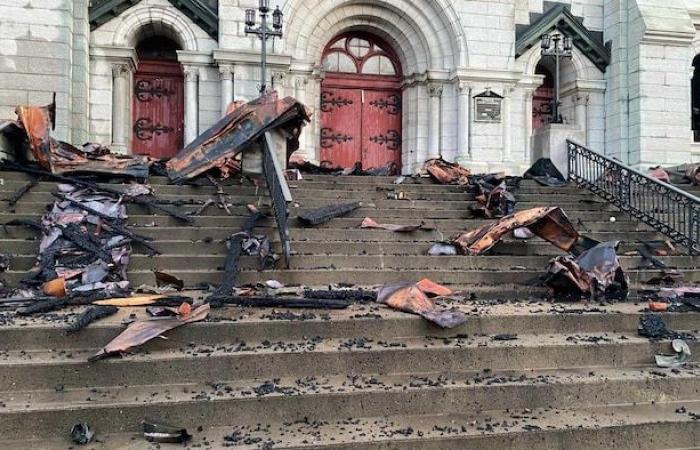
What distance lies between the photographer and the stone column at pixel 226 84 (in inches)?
531

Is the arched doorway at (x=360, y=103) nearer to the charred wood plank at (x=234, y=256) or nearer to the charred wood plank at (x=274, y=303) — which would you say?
the charred wood plank at (x=234, y=256)

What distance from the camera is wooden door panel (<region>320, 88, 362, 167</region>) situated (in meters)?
15.3

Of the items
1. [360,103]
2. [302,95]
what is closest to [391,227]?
[302,95]

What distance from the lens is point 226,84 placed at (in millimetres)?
13492

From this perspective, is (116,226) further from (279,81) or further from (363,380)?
(279,81)

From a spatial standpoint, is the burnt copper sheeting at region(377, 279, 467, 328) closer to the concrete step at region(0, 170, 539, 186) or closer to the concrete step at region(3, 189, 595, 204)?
the concrete step at region(3, 189, 595, 204)

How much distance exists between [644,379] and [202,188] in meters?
6.35

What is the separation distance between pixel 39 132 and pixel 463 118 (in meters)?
9.81

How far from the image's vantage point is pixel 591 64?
16.2m

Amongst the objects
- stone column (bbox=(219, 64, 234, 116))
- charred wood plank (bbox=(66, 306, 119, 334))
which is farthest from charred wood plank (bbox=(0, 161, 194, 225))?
stone column (bbox=(219, 64, 234, 116))

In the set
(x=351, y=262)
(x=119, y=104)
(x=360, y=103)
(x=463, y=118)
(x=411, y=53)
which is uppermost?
(x=411, y=53)

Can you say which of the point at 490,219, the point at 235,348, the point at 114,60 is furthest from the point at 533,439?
the point at 114,60

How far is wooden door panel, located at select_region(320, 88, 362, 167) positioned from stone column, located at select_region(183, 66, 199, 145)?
3316 mm

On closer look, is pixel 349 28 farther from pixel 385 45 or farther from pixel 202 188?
pixel 202 188
